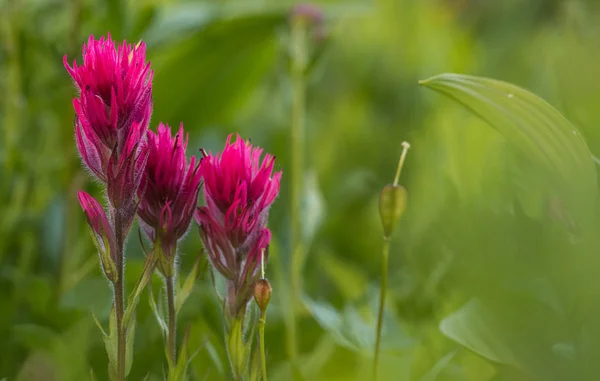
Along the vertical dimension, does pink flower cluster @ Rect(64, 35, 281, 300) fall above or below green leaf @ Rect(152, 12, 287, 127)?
below

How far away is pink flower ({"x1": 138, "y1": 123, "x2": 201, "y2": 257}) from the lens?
0.22 metres

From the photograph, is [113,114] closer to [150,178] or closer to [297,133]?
[150,178]

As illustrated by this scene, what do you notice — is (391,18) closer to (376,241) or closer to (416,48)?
(416,48)

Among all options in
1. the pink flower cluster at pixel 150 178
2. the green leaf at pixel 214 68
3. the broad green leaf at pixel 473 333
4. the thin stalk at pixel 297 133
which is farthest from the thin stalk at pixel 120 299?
the green leaf at pixel 214 68

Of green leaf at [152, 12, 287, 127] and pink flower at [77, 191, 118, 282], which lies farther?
green leaf at [152, 12, 287, 127]

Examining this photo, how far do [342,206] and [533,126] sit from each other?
1.36 ft

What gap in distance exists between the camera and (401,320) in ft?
1.45

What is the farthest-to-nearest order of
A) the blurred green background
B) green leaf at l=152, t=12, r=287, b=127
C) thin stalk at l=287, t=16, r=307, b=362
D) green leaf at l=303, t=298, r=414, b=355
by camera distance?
green leaf at l=152, t=12, r=287, b=127
thin stalk at l=287, t=16, r=307, b=362
green leaf at l=303, t=298, r=414, b=355
the blurred green background

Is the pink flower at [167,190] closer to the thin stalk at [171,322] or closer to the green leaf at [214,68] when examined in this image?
the thin stalk at [171,322]

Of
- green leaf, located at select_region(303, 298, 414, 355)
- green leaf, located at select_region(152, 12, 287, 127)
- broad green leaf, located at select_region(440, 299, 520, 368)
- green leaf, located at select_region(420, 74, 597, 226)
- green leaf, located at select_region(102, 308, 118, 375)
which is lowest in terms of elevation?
green leaf, located at select_region(303, 298, 414, 355)

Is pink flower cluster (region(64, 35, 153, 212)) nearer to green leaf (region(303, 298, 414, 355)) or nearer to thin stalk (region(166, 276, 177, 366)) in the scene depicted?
thin stalk (region(166, 276, 177, 366))

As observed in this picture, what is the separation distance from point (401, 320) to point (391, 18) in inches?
23.6

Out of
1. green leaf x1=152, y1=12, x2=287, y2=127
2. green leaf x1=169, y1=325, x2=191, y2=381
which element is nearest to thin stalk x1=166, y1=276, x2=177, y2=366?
green leaf x1=169, y1=325, x2=191, y2=381

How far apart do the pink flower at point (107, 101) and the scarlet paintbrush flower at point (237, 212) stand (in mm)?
27
